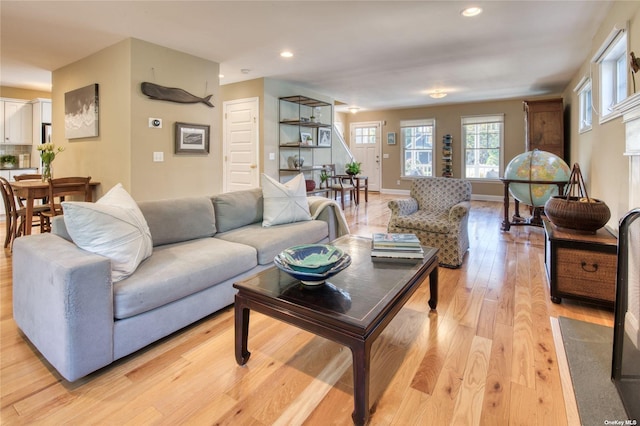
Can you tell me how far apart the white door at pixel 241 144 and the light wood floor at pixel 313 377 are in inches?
159

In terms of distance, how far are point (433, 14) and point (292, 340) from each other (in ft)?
10.8

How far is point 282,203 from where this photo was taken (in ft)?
10.4

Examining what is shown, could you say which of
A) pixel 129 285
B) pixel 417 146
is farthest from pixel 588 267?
pixel 417 146

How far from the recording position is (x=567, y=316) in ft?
7.40

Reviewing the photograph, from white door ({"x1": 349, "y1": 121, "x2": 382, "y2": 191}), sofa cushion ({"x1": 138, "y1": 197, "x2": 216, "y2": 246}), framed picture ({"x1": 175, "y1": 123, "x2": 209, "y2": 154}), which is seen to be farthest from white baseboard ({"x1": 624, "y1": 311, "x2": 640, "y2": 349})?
white door ({"x1": 349, "y1": 121, "x2": 382, "y2": 191})

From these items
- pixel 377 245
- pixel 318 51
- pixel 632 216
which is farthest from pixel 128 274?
pixel 318 51

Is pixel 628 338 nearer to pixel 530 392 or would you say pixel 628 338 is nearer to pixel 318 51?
pixel 530 392

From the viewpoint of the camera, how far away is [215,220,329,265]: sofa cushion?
2.57 m

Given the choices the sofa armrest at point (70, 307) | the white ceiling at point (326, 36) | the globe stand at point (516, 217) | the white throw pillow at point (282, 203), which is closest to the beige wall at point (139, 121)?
the white ceiling at point (326, 36)

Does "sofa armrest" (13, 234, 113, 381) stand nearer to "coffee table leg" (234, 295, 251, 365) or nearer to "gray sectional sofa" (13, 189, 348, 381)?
"gray sectional sofa" (13, 189, 348, 381)

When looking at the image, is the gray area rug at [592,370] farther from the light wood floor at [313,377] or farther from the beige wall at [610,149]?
the beige wall at [610,149]

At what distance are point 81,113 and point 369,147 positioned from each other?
7.61m

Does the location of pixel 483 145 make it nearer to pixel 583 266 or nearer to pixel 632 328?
pixel 583 266

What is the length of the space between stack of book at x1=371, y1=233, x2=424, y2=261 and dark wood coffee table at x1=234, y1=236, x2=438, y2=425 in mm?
70
